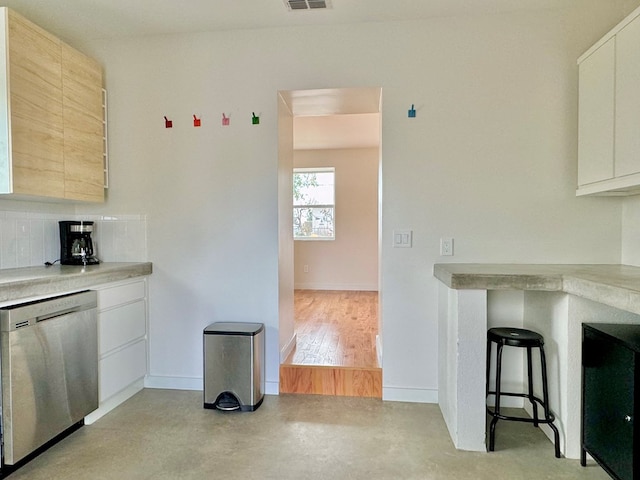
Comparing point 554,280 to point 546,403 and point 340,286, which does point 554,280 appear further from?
point 340,286

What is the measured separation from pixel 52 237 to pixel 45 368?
1192 mm

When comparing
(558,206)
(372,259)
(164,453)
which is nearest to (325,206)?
(372,259)

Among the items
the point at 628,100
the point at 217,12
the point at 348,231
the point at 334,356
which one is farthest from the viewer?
the point at 348,231

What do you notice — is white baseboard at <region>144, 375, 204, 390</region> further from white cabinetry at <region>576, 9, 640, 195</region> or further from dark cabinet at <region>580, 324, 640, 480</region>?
white cabinetry at <region>576, 9, 640, 195</region>

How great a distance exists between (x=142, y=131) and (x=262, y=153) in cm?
95

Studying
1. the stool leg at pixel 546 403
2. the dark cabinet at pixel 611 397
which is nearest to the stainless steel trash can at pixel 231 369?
the stool leg at pixel 546 403

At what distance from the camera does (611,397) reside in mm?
1681

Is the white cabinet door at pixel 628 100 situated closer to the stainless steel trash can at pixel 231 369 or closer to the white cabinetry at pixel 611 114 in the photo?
the white cabinetry at pixel 611 114

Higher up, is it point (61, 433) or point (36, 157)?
point (36, 157)

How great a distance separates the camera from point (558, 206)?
8.07ft

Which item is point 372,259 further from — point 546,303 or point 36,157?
point 36,157

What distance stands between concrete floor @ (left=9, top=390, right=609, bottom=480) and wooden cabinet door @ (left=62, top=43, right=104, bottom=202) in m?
1.54

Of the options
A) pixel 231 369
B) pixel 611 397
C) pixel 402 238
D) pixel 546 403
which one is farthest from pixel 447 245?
pixel 231 369

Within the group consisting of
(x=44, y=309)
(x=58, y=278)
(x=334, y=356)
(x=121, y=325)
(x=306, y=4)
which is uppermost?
(x=306, y=4)
